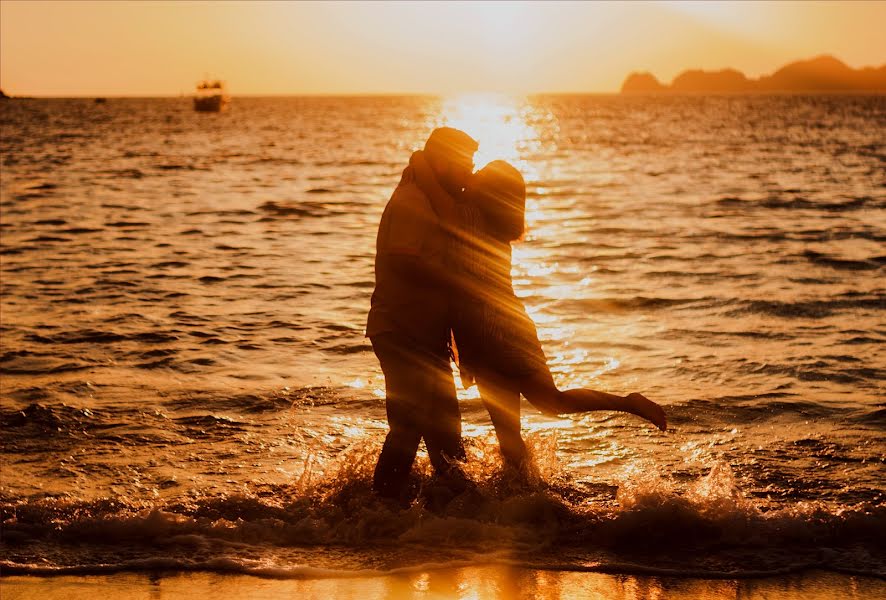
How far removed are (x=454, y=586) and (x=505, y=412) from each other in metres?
1.44

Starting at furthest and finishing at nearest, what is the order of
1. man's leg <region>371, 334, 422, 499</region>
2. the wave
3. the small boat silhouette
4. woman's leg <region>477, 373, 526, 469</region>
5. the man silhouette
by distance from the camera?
1. the small boat silhouette
2. woman's leg <region>477, 373, 526, 469</region>
3. man's leg <region>371, 334, 422, 499</region>
4. the man silhouette
5. the wave

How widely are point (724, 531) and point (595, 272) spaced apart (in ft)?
33.8

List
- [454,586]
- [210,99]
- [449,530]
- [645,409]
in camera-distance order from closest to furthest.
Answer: [454,586] → [449,530] → [645,409] → [210,99]

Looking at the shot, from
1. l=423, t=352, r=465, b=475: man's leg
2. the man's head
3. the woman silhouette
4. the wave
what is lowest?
the wave

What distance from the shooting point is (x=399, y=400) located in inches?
234

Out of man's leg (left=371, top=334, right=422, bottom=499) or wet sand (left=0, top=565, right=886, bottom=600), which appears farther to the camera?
man's leg (left=371, top=334, right=422, bottom=499)

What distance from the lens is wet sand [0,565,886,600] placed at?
16.4 ft

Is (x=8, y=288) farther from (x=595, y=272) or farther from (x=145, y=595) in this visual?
(x=145, y=595)

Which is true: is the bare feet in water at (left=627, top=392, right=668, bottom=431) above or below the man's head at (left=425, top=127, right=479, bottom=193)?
below

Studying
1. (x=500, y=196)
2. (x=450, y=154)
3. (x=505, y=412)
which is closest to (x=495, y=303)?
(x=500, y=196)

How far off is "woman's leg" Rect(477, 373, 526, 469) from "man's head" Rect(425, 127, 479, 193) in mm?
1282

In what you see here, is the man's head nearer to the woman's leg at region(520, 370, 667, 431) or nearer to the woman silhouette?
the woman silhouette

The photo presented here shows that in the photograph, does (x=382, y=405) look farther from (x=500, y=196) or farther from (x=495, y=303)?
(x=500, y=196)

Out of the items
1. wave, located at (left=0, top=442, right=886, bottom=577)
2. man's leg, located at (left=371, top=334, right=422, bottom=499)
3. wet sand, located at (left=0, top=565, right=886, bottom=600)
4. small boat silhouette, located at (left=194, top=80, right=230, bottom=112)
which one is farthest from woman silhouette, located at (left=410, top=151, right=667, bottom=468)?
small boat silhouette, located at (left=194, top=80, right=230, bottom=112)
